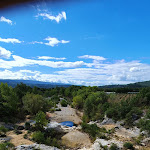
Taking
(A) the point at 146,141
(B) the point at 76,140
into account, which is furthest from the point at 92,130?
(A) the point at 146,141

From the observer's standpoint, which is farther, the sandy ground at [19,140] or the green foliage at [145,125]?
the green foliage at [145,125]

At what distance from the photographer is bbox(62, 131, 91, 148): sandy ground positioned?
18491mm

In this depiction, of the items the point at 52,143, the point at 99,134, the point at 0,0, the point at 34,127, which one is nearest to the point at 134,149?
the point at 99,134

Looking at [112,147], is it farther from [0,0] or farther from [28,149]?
[0,0]

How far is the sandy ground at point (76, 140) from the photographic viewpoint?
18.5 metres

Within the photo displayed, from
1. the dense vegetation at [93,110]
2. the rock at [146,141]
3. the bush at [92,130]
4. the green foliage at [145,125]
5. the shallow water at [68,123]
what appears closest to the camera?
the rock at [146,141]

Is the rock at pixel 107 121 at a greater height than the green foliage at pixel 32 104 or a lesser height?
lesser

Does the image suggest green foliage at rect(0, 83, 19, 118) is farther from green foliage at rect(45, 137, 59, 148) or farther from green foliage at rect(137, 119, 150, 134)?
green foliage at rect(137, 119, 150, 134)

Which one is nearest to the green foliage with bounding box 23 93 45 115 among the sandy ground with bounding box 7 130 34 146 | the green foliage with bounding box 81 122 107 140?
the sandy ground with bounding box 7 130 34 146

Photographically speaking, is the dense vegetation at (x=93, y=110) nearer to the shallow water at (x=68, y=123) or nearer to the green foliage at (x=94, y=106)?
the green foliage at (x=94, y=106)

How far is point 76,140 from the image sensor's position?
19.6 meters

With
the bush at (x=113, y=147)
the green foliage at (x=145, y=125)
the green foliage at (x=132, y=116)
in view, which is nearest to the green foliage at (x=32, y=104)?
the green foliage at (x=132, y=116)

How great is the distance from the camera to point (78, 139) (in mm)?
19812

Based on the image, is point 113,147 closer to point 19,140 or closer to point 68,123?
point 19,140
